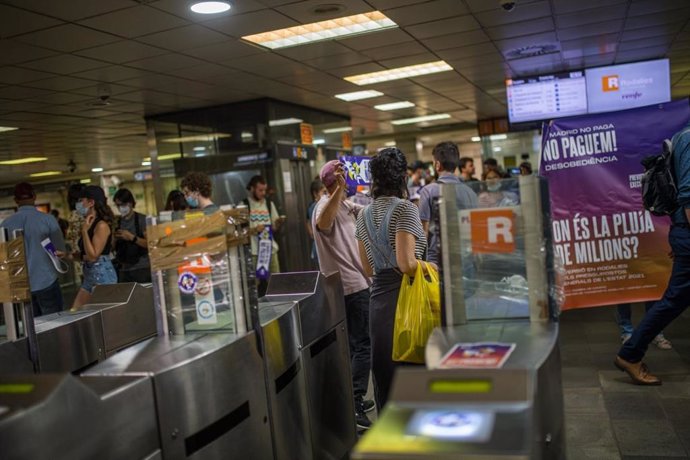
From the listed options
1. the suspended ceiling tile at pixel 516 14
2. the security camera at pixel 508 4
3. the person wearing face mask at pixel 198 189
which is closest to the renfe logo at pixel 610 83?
the suspended ceiling tile at pixel 516 14

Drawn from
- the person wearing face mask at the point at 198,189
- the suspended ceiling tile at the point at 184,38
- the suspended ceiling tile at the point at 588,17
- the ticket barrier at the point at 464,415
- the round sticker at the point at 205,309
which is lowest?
the ticket barrier at the point at 464,415

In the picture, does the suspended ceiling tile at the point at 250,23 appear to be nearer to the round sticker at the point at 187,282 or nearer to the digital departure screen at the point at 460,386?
the round sticker at the point at 187,282

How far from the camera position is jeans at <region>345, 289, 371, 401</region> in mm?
3861

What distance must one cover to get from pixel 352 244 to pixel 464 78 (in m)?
5.86

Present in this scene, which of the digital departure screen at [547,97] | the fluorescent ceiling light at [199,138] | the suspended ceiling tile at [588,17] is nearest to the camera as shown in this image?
the suspended ceiling tile at [588,17]

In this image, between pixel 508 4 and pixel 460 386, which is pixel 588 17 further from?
pixel 460 386

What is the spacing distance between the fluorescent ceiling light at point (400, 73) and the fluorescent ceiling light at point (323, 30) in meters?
2.01

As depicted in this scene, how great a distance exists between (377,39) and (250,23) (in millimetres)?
1484

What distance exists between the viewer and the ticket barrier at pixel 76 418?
1490 mm

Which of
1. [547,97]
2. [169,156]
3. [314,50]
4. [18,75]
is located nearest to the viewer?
[18,75]

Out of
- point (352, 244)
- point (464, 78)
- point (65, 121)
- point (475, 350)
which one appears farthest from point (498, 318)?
point (65, 121)

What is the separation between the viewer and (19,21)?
4.37 meters

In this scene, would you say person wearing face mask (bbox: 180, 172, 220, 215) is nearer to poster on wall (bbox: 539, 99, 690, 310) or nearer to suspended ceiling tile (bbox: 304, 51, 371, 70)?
suspended ceiling tile (bbox: 304, 51, 371, 70)

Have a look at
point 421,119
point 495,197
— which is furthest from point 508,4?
point 421,119
